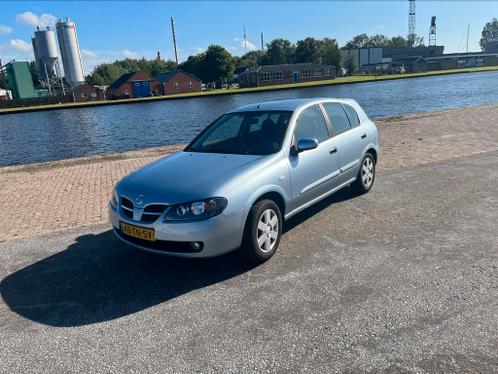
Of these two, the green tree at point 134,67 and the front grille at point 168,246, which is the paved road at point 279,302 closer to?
the front grille at point 168,246

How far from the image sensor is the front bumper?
12.8 ft

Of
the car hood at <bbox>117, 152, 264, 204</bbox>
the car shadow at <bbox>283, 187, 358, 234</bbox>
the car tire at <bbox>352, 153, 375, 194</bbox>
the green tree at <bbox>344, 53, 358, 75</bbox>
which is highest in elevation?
the green tree at <bbox>344, 53, 358, 75</bbox>

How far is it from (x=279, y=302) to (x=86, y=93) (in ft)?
269

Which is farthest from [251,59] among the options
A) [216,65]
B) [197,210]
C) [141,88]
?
[197,210]

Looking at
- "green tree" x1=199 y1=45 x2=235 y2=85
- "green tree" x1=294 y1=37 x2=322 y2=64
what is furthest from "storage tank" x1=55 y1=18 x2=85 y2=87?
"green tree" x1=294 y1=37 x2=322 y2=64

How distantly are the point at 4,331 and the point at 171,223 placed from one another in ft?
5.62

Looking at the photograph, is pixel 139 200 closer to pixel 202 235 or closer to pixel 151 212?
pixel 151 212

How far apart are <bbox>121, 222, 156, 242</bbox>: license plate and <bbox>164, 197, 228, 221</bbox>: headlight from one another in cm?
26

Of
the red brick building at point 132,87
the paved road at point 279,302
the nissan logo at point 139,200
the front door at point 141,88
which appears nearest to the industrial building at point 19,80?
the red brick building at point 132,87

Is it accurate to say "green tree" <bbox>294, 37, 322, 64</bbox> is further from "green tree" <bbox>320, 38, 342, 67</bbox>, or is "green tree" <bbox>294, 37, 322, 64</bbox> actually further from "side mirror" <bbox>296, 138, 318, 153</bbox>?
"side mirror" <bbox>296, 138, 318, 153</bbox>

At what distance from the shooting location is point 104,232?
5.78 m

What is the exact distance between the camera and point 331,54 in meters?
107

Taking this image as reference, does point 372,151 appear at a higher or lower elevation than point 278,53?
lower

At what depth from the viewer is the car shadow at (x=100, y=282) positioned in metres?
3.78
